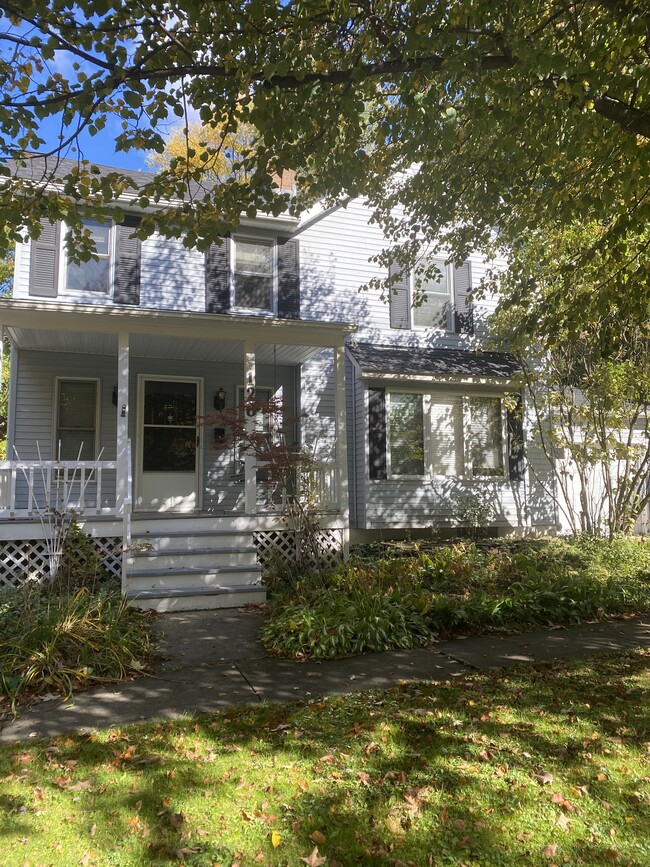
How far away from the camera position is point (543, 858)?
2.76 metres

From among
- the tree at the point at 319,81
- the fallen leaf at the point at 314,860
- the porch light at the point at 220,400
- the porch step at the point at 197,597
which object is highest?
the tree at the point at 319,81

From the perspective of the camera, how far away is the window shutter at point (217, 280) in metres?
12.0

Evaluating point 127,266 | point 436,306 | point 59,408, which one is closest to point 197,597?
point 59,408

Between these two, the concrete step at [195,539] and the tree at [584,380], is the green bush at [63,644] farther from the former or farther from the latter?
the tree at [584,380]

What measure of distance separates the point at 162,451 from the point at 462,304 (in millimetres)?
7201

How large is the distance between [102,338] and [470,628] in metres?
7.09

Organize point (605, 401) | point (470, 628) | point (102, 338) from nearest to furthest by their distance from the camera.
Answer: point (470, 628) → point (102, 338) → point (605, 401)

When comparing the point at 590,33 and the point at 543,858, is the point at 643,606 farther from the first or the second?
the point at 590,33

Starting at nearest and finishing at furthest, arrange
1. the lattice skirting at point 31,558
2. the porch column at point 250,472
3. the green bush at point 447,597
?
the green bush at point 447,597
the lattice skirting at point 31,558
the porch column at point 250,472

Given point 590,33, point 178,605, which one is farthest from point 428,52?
point 178,605

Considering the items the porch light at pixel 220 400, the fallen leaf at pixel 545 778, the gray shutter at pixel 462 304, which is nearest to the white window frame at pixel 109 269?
the porch light at pixel 220 400

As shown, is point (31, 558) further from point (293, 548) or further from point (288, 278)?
point (288, 278)

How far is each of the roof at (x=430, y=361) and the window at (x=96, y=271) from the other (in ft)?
15.8

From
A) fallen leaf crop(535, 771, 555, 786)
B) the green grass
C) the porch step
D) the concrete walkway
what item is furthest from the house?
fallen leaf crop(535, 771, 555, 786)
